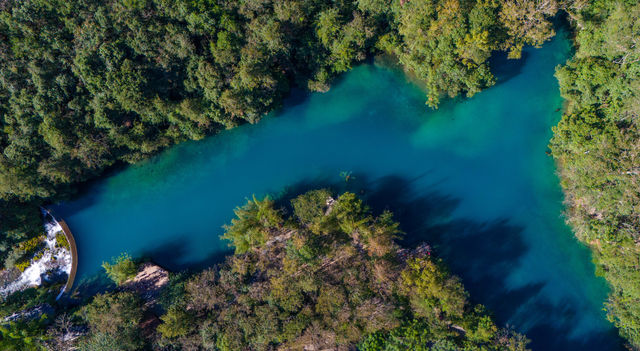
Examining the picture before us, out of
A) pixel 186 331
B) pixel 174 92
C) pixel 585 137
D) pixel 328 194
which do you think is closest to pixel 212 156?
pixel 174 92

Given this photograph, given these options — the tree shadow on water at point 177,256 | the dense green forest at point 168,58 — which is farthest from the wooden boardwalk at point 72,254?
the tree shadow on water at point 177,256

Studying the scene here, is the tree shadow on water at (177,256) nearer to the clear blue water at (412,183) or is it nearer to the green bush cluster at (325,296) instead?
the clear blue water at (412,183)

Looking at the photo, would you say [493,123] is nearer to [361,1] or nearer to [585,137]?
[585,137]

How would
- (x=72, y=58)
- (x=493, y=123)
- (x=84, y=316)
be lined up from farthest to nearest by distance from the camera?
(x=493, y=123), (x=84, y=316), (x=72, y=58)

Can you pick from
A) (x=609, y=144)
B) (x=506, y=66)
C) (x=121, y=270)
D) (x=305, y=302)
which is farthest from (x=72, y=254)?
(x=609, y=144)

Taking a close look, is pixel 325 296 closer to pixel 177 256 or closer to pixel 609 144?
pixel 177 256

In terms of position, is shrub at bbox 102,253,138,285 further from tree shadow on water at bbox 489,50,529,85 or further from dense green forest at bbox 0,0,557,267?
→ tree shadow on water at bbox 489,50,529,85

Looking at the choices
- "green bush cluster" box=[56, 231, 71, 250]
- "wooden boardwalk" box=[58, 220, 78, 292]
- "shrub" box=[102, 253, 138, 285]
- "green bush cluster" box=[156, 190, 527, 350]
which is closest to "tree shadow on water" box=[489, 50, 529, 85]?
"green bush cluster" box=[156, 190, 527, 350]
